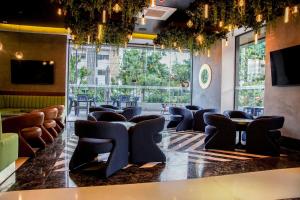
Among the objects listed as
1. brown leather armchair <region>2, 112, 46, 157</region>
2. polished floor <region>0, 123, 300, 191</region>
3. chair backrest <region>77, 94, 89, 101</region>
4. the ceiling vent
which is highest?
the ceiling vent

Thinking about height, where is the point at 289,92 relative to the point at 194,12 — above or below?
below

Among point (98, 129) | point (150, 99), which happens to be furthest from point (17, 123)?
point (150, 99)

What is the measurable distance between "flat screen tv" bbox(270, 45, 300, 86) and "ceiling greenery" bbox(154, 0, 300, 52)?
32.5 inches

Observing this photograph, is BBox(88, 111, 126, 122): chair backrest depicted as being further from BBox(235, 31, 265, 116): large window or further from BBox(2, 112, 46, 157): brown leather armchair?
BBox(235, 31, 265, 116): large window

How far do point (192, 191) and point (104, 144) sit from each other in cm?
155

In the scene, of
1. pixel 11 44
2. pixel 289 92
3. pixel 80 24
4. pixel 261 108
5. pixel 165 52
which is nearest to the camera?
pixel 289 92

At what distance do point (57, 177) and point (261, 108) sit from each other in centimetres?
641

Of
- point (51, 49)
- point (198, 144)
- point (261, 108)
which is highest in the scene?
point (51, 49)

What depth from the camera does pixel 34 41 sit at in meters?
10.0

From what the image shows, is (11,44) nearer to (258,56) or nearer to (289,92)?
(258,56)

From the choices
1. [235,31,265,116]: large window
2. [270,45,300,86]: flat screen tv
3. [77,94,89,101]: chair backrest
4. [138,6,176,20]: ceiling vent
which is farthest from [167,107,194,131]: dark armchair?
[77,94,89,101]: chair backrest

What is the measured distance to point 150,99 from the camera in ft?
40.1

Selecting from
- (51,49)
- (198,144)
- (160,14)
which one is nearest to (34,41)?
(51,49)

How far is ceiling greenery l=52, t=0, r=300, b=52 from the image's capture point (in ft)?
17.5
